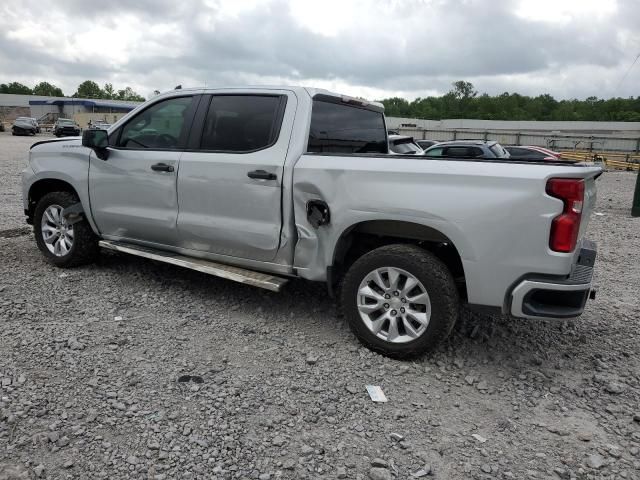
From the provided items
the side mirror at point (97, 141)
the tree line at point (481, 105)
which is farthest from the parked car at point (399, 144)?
the tree line at point (481, 105)

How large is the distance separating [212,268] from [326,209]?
1.18 m

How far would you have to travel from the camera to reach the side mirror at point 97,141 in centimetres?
485

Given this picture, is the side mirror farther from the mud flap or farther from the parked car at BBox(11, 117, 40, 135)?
the parked car at BBox(11, 117, 40, 135)

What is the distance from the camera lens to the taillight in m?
3.07

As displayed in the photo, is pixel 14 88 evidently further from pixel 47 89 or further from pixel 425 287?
pixel 425 287

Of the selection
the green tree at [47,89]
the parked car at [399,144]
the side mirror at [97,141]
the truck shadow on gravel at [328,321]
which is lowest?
the truck shadow on gravel at [328,321]

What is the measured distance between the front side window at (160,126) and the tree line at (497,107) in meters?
103

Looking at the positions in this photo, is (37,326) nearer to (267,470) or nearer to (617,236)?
(267,470)

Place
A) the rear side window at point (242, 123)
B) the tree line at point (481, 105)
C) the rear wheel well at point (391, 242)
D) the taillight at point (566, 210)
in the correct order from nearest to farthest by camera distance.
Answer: the taillight at point (566, 210), the rear wheel well at point (391, 242), the rear side window at point (242, 123), the tree line at point (481, 105)

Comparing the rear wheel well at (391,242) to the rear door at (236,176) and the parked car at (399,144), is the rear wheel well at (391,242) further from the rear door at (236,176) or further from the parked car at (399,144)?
the parked car at (399,144)

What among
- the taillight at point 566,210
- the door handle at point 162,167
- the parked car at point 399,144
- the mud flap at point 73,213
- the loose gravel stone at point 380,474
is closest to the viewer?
the loose gravel stone at point 380,474

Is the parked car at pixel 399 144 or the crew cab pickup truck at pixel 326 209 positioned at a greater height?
the parked car at pixel 399 144

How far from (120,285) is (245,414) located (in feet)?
8.56

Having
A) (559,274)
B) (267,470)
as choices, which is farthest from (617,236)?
(267,470)
